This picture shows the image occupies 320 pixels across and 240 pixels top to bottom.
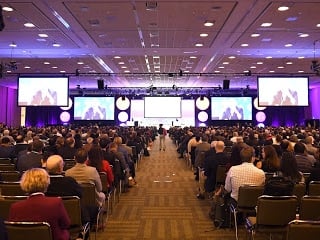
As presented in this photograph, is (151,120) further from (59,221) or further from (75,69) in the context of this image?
(59,221)

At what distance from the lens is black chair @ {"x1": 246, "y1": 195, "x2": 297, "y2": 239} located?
494 centimetres

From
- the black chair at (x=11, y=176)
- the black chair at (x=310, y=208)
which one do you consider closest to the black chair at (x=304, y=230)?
the black chair at (x=310, y=208)

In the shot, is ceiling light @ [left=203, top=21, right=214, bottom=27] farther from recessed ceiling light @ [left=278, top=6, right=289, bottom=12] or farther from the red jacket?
the red jacket

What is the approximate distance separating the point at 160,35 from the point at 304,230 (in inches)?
484

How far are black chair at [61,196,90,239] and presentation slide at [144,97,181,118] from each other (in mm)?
31534

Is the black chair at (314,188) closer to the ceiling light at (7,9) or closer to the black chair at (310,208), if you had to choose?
the black chair at (310,208)

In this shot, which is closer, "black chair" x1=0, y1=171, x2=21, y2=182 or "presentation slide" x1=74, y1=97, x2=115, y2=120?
"black chair" x1=0, y1=171, x2=21, y2=182

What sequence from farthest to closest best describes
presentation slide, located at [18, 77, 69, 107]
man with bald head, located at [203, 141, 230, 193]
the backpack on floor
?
presentation slide, located at [18, 77, 69, 107] < man with bald head, located at [203, 141, 230, 193] < the backpack on floor

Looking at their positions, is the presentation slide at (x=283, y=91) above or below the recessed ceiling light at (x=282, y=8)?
below

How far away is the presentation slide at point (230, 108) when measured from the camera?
3666 cm

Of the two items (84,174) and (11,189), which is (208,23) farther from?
(11,189)

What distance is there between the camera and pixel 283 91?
1795cm

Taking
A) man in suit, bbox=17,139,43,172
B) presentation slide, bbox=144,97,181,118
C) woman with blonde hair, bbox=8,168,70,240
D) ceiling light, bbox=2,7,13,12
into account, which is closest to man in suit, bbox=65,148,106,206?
man in suit, bbox=17,139,43,172

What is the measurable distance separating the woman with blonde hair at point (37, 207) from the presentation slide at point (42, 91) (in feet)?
48.2
